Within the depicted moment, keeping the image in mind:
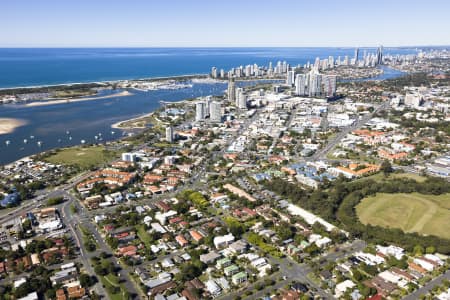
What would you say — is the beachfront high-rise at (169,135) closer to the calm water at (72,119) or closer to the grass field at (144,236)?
the calm water at (72,119)

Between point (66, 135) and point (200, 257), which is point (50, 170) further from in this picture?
point (200, 257)

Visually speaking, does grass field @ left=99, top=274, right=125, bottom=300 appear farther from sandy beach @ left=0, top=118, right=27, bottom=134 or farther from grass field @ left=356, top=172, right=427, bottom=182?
sandy beach @ left=0, top=118, right=27, bottom=134

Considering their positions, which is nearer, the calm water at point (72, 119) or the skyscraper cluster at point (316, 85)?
the calm water at point (72, 119)

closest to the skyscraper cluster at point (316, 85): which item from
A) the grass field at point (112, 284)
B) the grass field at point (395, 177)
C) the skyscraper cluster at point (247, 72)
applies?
the skyscraper cluster at point (247, 72)

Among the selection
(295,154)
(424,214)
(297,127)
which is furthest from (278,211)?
(297,127)

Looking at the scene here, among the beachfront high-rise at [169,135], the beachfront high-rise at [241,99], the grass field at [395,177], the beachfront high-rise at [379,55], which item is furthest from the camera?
the beachfront high-rise at [379,55]

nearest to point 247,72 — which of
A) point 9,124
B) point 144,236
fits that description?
point 9,124
